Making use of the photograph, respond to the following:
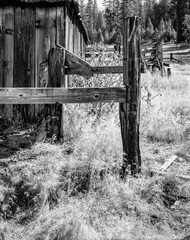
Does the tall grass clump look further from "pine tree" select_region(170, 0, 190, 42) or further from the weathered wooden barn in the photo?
"pine tree" select_region(170, 0, 190, 42)

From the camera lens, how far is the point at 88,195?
110 inches

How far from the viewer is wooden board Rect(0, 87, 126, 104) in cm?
302

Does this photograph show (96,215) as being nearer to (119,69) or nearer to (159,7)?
(119,69)

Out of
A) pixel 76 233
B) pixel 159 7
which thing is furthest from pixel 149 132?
pixel 159 7

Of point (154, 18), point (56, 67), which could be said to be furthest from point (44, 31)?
→ point (154, 18)

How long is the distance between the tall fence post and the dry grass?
0.56ft

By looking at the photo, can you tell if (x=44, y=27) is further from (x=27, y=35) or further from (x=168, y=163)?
(x=168, y=163)

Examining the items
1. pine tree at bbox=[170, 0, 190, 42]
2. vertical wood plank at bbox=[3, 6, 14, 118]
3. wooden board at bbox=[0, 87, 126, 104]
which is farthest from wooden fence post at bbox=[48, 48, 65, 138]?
pine tree at bbox=[170, 0, 190, 42]

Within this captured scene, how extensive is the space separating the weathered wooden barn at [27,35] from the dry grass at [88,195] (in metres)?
2.25

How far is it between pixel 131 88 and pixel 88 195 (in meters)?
1.32

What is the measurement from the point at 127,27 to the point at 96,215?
2125 mm

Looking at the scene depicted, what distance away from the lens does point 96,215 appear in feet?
8.36

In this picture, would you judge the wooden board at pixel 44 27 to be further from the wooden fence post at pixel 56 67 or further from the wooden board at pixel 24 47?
the wooden fence post at pixel 56 67

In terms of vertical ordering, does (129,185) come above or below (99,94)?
below
